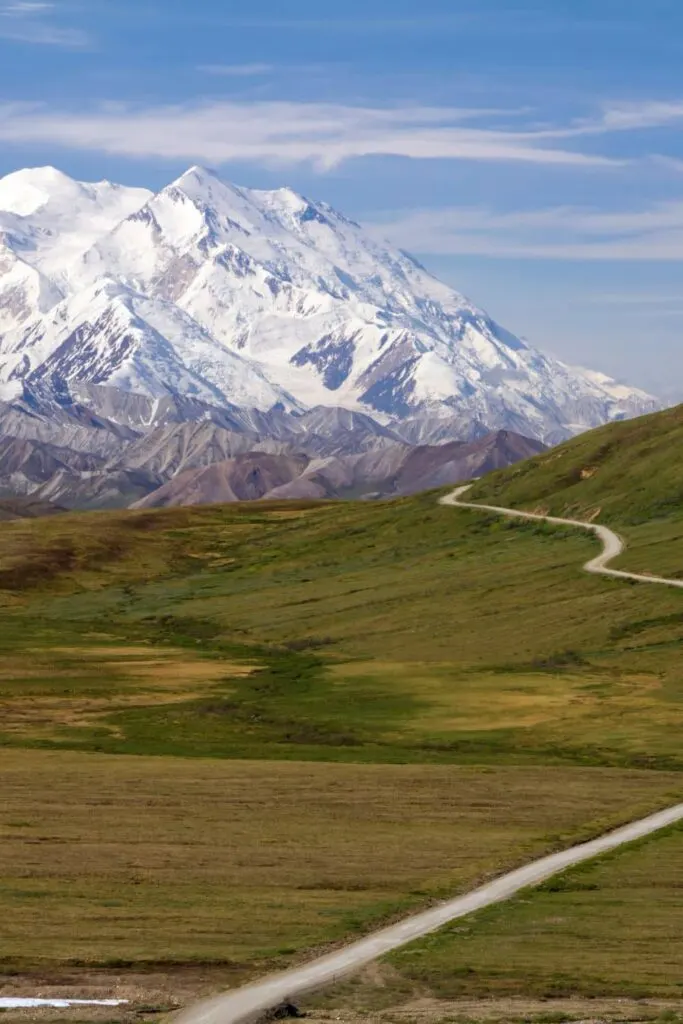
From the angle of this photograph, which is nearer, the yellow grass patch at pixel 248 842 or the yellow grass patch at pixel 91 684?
the yellow grass patch at pixel 248 842

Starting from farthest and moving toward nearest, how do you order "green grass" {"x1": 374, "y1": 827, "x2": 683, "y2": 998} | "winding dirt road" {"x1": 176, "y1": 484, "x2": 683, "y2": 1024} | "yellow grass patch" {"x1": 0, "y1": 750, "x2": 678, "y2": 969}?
1. "yellow grass patch" {"x1": 0, "y1": 750, "x2": 678, "y2": 969}
2. "green grass" {"x1": 374, "y1": 827, "x2": 683, "y2": 998}
3. "winding dirt road" {"x1": 176, "y1": 484, "x2": 683, "y2": 1024}

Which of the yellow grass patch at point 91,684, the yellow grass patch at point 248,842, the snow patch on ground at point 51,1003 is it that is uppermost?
the snow patch on ground at point 51,1003

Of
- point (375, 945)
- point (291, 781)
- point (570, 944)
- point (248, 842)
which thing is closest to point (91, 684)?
point (291, 781)

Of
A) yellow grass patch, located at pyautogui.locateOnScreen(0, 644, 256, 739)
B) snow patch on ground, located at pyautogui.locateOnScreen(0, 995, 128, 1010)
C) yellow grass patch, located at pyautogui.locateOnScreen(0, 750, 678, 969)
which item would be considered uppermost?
snow patch on ground, located at pyautogui.locateOnScreen(0, 995, 128, 1010)

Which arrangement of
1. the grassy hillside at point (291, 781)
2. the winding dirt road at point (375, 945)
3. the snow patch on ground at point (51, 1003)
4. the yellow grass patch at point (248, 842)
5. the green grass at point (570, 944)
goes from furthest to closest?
the grassy hillside at point (291, 781) → the yellow grass patch at point (248, 842) → the green grass at point (570, 944) → the snow patch on ground at point (51, 1003) → the winding dirt road at point (375, 945)

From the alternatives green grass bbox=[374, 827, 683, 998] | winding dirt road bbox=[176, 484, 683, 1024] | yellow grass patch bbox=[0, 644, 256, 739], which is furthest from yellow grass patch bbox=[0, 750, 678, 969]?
yellow grass patch bbox=[0, 644, 256, 739]

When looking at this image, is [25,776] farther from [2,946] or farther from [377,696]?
[377,696]

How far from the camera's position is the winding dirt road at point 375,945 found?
171ft

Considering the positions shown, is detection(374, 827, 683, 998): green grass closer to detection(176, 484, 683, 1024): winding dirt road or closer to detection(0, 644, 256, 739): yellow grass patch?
detection(176, 484, 683, 1024): winding dirt road

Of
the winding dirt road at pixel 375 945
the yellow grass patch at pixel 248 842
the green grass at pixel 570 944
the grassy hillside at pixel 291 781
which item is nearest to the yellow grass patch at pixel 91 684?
the grassy hillside at pixel 291 781

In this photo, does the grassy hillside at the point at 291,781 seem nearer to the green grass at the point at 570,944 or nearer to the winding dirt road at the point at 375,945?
the winding dirt road at the point at 375,945

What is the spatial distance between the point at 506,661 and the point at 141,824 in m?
104

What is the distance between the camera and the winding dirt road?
52.1 metres

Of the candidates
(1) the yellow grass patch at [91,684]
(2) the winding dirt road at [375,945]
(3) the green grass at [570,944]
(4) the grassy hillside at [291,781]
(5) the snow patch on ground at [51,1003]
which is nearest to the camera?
(2) the winding dirt road at [375,945]
